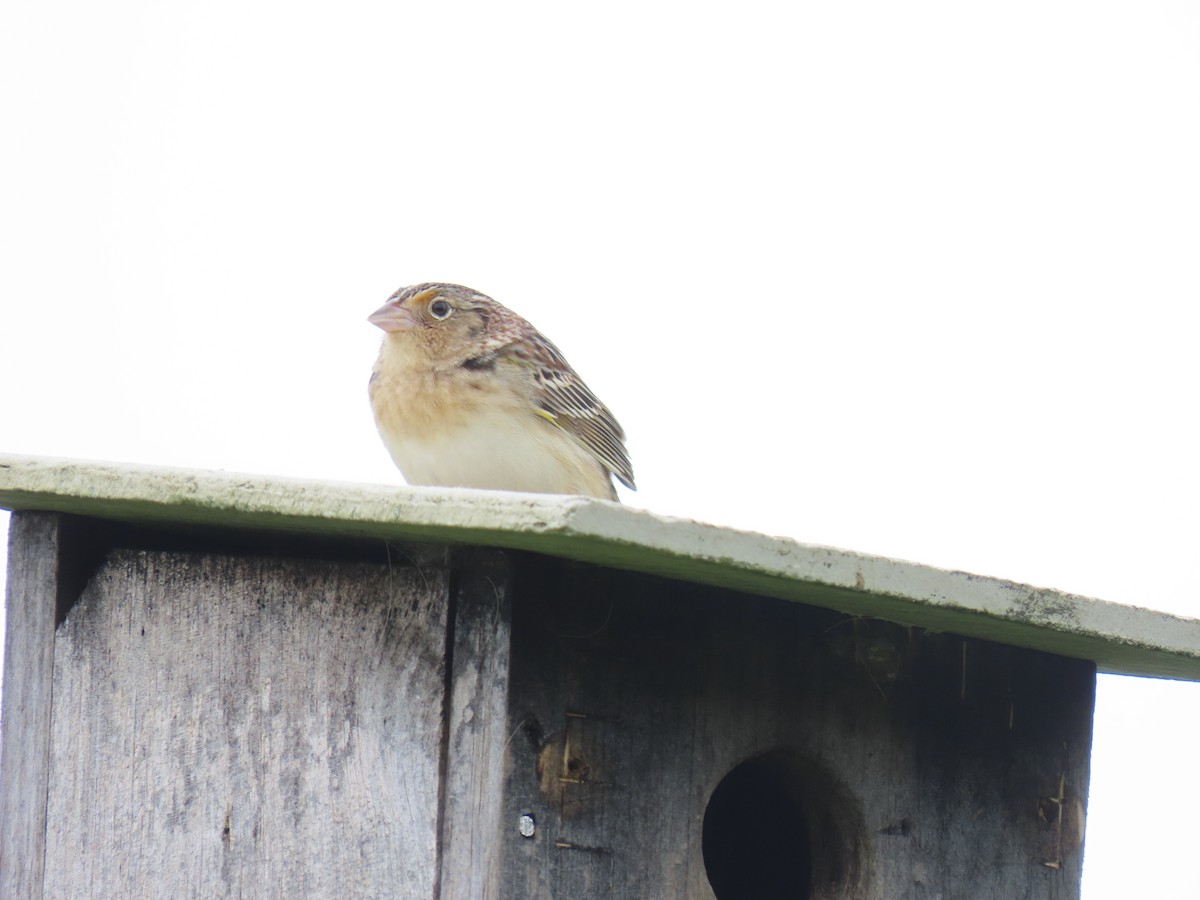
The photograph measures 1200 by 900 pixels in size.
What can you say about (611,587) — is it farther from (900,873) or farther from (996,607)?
(900,873)

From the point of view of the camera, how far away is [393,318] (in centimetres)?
435

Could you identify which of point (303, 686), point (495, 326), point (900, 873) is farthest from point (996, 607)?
point (495, 326)

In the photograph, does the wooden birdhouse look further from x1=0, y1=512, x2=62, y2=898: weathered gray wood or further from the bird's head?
the bird's head

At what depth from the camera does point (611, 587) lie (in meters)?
2.89

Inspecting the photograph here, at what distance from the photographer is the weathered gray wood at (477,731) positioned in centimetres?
266

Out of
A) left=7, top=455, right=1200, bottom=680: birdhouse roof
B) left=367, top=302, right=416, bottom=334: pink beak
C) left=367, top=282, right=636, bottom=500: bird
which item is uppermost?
left=367, top=302, right=416, bottom=334: pink beak

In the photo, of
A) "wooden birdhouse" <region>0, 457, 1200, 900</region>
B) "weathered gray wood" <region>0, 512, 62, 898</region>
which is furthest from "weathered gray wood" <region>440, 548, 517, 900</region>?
"weathered gray wood" <region>0, 512, 62, 898</region>

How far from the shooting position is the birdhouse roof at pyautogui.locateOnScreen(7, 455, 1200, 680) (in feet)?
8.05

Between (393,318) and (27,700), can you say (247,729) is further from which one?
(393,318)

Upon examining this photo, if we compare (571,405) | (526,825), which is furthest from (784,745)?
(571,405)

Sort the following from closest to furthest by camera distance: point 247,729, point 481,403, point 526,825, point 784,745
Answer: point 526,825, point 247,729, point 784,745, point 481,403

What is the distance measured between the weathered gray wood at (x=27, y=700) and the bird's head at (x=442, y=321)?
1.19m

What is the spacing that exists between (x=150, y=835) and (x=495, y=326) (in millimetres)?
1738

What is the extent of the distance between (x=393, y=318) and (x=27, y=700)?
144cm
